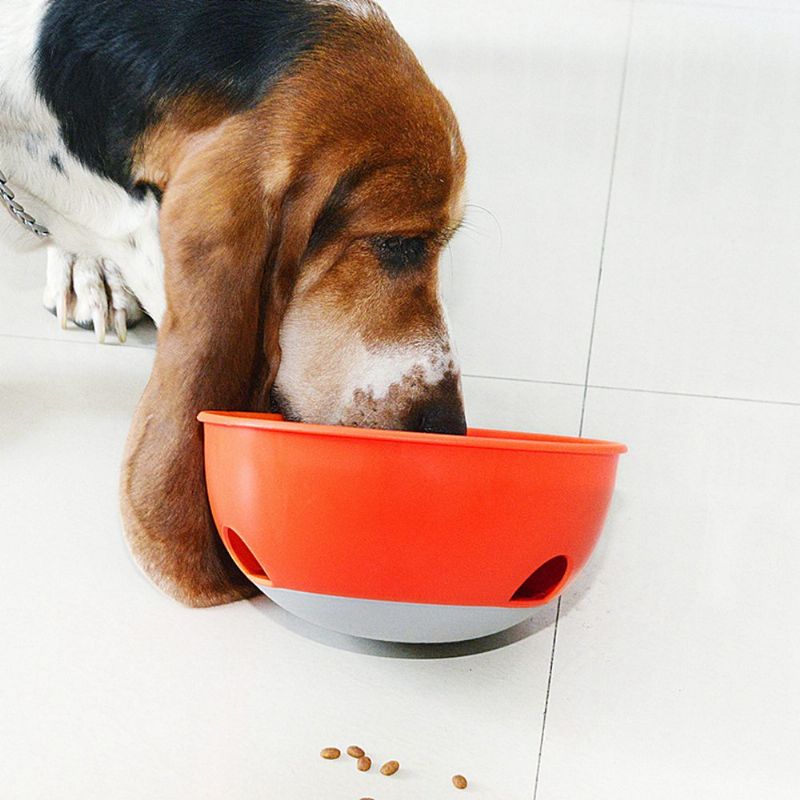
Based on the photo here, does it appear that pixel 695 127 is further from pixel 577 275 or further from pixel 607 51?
pixel 577 275

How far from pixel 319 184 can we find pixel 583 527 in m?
0.46

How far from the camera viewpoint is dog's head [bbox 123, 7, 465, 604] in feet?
4.04

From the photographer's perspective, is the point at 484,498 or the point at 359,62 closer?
the point at 484,498

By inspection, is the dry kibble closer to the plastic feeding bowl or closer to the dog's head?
the plastic feeding bowl

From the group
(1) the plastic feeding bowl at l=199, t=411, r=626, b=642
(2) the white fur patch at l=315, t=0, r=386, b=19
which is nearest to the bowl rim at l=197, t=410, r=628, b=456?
(1) the plastic feeding bowl at l=199, t=411, r=626, b=642

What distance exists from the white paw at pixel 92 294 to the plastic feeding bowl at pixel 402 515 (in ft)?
1.65

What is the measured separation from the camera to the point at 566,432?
66.2 inches

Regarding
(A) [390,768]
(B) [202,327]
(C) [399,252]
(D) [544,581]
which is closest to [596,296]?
(C) [399,252]

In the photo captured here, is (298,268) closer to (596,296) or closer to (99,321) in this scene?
(99,321)

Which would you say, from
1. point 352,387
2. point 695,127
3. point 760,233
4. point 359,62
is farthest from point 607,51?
point 352,387

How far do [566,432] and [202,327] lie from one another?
65 centimetres

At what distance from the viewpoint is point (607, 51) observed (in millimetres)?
2078

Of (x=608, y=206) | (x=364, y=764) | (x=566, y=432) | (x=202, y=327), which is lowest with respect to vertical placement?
(x=364, y=764)

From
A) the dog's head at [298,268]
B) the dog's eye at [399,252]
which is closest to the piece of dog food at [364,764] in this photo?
the dog's head at [298,268]
